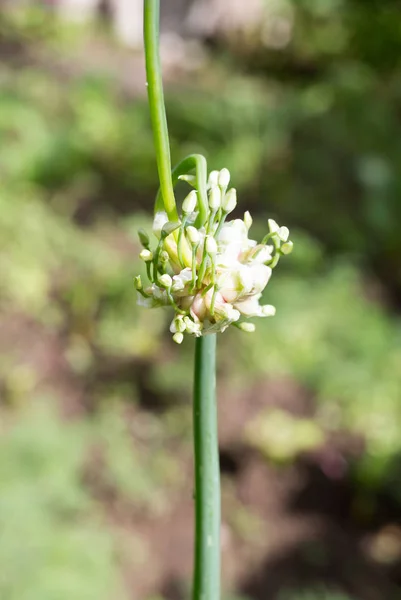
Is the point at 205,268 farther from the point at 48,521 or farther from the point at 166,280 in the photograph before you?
the point at 48,521

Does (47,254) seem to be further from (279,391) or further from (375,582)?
(375,582)

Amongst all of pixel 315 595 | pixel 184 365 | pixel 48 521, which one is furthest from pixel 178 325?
pixel 184 365

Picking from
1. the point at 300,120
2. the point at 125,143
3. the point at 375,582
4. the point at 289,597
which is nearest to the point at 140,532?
the point at 289,597

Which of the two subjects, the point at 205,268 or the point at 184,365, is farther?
the point at 184,365

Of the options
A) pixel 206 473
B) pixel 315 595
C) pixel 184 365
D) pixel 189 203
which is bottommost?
pixel 206 473

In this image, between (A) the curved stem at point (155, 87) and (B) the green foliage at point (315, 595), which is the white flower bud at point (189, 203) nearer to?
(A) the curved stem at point (155, 87)

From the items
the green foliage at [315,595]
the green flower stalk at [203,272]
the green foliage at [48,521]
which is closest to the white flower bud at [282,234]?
the green flower stalk at [203,272]

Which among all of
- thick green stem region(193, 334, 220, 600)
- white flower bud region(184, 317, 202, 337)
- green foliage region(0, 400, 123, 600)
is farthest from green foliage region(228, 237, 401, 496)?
white flower bud region(184, 317, 202, 337)
